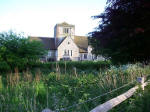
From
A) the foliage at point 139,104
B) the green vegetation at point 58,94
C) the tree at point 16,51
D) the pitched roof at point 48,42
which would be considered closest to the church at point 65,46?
the pitched roof at point 48,42

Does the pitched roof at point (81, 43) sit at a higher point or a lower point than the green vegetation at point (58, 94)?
higher

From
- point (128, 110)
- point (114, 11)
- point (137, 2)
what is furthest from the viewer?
point (114, 11)

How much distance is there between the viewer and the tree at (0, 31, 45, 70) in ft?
78.1

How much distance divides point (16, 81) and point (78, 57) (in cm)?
3996

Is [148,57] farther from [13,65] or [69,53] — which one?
[69,53]

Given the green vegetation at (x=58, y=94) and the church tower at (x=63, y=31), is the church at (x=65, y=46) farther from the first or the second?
the green vegetation at (x=58, y=94)

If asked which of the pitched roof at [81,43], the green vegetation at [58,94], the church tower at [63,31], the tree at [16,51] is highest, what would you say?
the church tower at [63,31]

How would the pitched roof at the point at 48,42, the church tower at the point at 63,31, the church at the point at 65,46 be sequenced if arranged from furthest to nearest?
the church tower at the point at 63,31 < the pitched roof at the point at 48,42 < the church at the point at 65,46

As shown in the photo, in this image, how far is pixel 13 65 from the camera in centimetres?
2412

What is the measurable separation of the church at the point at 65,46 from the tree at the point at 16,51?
18038mm

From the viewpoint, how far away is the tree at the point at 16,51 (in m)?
23.8

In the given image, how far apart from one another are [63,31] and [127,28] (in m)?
41.3

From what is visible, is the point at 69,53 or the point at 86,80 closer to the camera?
the point at 86,80

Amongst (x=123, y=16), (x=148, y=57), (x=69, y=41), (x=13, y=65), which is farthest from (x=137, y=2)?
(x=69, y=41)
